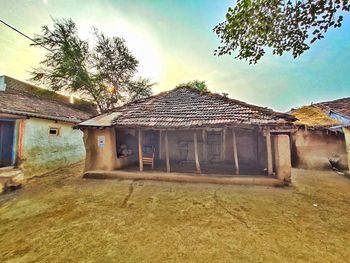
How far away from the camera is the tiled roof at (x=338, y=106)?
10.8 metres

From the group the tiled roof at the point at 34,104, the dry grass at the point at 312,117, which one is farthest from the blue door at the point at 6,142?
the dry grass at the point at 312,117

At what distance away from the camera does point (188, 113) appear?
8086mm

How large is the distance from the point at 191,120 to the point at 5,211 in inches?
262

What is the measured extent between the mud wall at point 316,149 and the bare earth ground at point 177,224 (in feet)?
13.9

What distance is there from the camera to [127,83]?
19328 mm

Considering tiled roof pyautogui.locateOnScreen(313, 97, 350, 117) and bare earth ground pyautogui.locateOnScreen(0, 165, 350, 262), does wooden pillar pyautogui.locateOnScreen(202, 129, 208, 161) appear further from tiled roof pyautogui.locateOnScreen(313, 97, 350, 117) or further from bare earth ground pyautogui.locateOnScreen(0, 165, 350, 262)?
tiled roof pyautogui.locateOnScreen(313, 97, 350, 117)

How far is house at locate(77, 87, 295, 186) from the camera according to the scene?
6.87 metres

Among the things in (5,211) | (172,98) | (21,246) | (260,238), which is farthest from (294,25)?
(5,211)

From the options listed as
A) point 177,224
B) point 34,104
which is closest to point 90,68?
point 34,104

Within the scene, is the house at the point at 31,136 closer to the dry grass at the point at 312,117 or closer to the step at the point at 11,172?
the step at the point at 11,172

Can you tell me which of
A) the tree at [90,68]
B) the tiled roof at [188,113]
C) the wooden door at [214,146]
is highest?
the tree at [90,68]

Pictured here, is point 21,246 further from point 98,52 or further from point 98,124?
point 98,52

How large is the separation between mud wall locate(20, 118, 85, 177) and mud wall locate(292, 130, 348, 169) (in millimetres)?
14129

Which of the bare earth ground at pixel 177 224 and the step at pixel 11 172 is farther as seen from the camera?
the step at pixel 11 172
